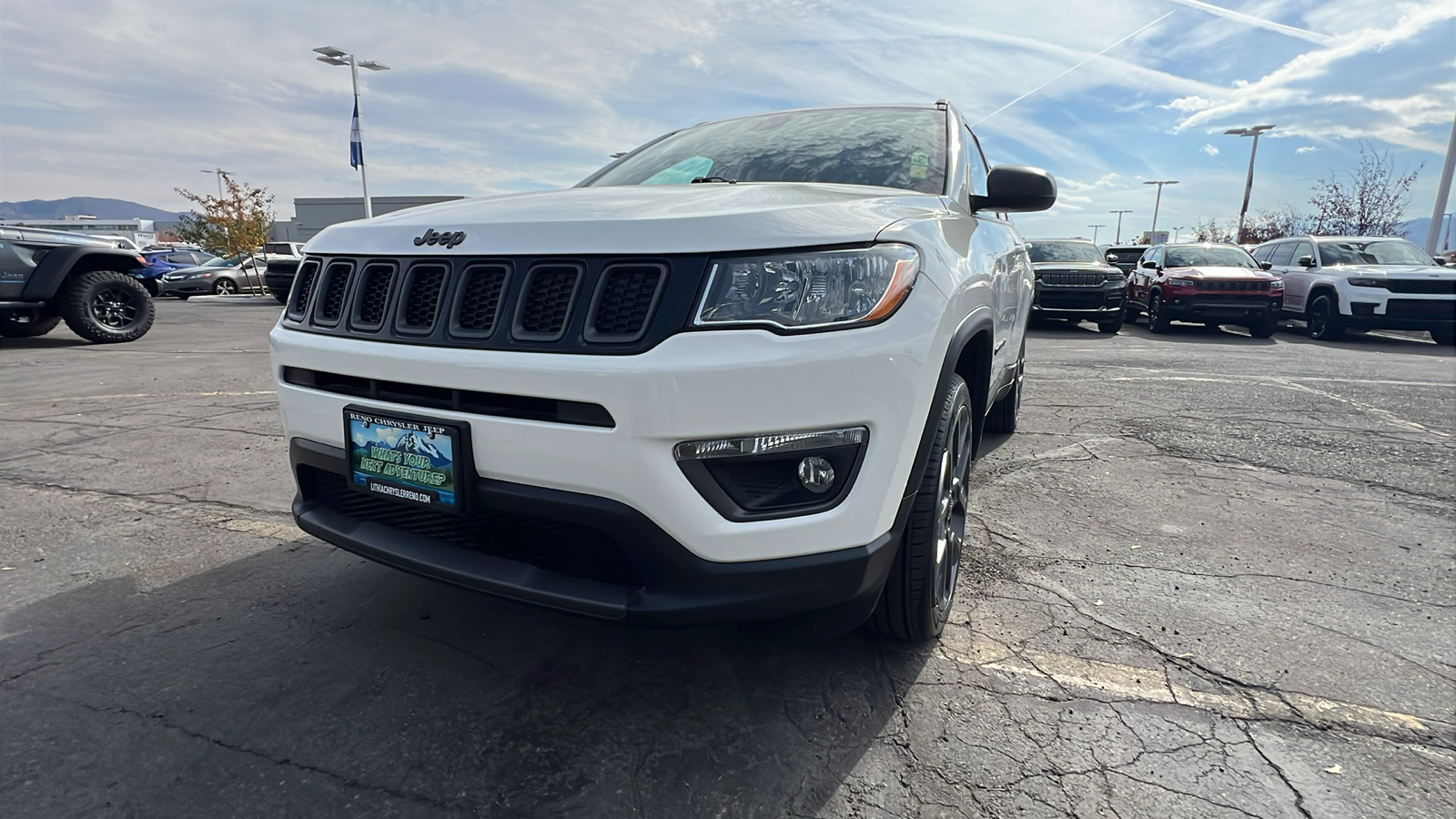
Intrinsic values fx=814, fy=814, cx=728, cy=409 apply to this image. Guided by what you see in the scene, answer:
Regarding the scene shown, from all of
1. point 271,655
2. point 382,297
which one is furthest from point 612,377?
point 271,655

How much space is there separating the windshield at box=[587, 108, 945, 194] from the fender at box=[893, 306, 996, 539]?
536 millimetres

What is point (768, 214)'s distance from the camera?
1735 millimetres

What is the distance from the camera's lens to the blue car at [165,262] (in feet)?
74.9

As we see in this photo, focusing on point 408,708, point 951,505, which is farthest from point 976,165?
point 408,708

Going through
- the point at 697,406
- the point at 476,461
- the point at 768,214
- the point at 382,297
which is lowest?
the point at 476,461

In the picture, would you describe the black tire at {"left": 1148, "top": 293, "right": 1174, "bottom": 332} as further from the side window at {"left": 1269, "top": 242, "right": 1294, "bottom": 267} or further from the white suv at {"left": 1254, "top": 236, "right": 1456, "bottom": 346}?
the side window at {"left": 1269, "top": 242, "right": 1294, "bottom": 267}

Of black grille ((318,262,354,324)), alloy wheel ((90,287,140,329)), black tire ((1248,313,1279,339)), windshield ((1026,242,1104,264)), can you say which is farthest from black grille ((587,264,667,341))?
black tire ((1248,313,1279,339))

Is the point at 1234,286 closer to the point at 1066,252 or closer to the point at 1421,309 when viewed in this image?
the point at 1421,309

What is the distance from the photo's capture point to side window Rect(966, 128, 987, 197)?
332cm

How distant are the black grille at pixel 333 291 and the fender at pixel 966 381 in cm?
153

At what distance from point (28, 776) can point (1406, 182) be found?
33279 millimetres

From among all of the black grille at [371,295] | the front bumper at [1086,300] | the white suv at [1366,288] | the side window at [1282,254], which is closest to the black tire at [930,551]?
the black grille at [371,295]

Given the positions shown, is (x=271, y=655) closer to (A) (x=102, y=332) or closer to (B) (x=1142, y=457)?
(B) (x=1142, y=457)

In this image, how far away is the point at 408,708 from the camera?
1979 mm
